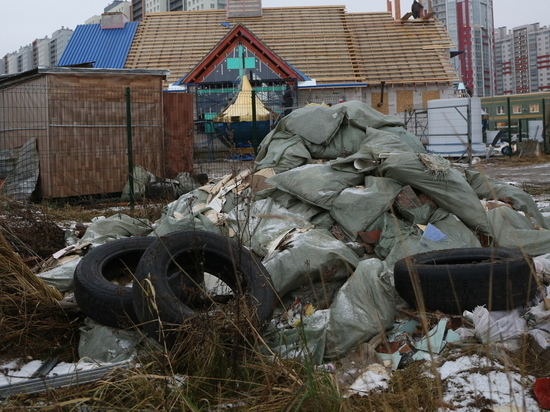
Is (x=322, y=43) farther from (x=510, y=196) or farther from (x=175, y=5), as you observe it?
(x=175, y=5)

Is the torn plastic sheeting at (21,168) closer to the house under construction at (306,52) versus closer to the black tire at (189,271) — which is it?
the black tire at (189,271)

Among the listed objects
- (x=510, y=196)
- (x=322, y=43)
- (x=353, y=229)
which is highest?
(x=322, y=43)

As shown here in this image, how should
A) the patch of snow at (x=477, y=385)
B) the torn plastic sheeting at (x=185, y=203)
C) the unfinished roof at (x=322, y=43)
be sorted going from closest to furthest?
1. the patch of snow at (x=477, y=385)
2. the torn plastic sheeting at (x=185, y=203)
3. the unfinished roof at (x=322, y=43)

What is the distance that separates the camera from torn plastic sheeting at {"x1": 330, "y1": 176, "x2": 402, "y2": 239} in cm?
511

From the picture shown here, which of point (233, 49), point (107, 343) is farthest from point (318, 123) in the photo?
point (233, 49)

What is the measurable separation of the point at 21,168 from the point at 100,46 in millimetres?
23325

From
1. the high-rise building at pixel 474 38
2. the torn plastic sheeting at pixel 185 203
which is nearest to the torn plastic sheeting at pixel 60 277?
the torn plastic sheeting at pixel 185 203

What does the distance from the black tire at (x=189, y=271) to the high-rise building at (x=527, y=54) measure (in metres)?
114

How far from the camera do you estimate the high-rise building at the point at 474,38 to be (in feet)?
308

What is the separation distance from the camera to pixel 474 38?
104 metres

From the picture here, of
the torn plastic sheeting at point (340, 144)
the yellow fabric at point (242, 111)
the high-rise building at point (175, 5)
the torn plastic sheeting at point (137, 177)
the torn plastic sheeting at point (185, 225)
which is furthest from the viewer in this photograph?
the high-rise building at point (175, 5)

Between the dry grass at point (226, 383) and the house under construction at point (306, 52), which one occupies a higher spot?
the house under construction at point (306, 52)

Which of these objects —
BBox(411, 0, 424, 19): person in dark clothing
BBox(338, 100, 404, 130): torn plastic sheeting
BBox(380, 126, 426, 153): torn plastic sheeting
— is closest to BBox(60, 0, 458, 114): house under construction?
BBox(411, 0, 424, 19): person in dark clothing

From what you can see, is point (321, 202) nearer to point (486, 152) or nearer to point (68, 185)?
point (68, 185)
